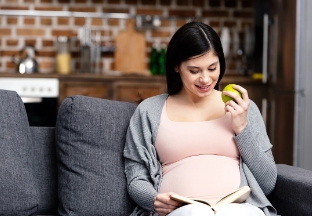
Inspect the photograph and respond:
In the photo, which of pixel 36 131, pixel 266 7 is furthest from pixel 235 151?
pixel 266 7

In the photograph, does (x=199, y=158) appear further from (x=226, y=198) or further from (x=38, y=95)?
(x=38, y=95)

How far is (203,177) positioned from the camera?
6.28 ft

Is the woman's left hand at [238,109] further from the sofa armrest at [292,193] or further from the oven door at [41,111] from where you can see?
the oven door at [41,111]

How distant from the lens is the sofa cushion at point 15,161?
6.26ft

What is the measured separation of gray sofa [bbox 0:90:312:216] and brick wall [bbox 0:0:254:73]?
2.73 metres

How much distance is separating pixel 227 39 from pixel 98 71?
1.13 meters

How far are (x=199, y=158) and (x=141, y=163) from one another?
0.21 meters

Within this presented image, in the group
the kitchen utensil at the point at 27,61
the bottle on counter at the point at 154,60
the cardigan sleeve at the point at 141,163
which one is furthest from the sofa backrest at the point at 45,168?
the bottle on counter at the point at 154,60

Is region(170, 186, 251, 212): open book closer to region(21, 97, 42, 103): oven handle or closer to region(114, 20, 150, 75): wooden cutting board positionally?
region(21, 97, 42, 103): oven handle

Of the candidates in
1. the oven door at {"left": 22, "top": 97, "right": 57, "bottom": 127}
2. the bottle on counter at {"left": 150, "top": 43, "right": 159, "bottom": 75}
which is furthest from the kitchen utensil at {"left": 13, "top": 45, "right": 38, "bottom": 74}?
the bottle on counter at {"left": 150, "top": 43, "right": 159, "bottom": 75}

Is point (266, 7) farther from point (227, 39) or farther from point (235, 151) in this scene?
point (235, 151)

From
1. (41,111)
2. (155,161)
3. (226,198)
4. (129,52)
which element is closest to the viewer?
(226,198)

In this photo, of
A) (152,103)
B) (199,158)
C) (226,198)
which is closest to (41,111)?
(152,103)

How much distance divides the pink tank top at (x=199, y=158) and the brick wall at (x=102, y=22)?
292 centimetres
